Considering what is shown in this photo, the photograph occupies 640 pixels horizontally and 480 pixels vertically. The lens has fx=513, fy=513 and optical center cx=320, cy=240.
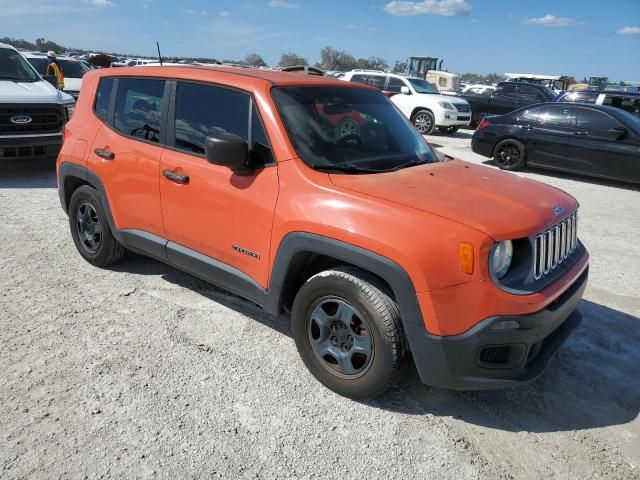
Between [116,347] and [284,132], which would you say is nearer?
[284,132]

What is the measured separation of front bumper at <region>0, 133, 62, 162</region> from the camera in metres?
7.35

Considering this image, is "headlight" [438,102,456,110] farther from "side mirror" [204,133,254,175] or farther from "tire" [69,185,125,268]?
"side mirror" [204,133,254,175]

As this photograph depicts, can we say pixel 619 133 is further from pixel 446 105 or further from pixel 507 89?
pixel 507 89

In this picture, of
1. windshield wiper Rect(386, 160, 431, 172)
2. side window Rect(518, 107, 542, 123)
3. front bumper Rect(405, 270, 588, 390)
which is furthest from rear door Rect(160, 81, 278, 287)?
side window Rect(518, 107, 542, 123)

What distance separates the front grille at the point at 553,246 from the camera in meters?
2.71

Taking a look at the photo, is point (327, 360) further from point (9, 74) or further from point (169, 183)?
point (9, 74)

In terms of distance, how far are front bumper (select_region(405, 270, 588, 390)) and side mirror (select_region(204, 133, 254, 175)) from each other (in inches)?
53.6

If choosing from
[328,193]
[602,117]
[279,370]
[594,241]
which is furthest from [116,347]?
[602,117]

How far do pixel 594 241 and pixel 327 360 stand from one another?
4.64 metres

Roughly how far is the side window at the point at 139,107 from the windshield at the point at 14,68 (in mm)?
5596

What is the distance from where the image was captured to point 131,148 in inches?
153

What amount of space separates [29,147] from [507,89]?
1526 cm

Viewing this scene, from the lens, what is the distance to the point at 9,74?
841 centimetres

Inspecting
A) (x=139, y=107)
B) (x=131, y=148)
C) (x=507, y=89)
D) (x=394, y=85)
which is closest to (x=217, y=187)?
(x=131, y=148)
